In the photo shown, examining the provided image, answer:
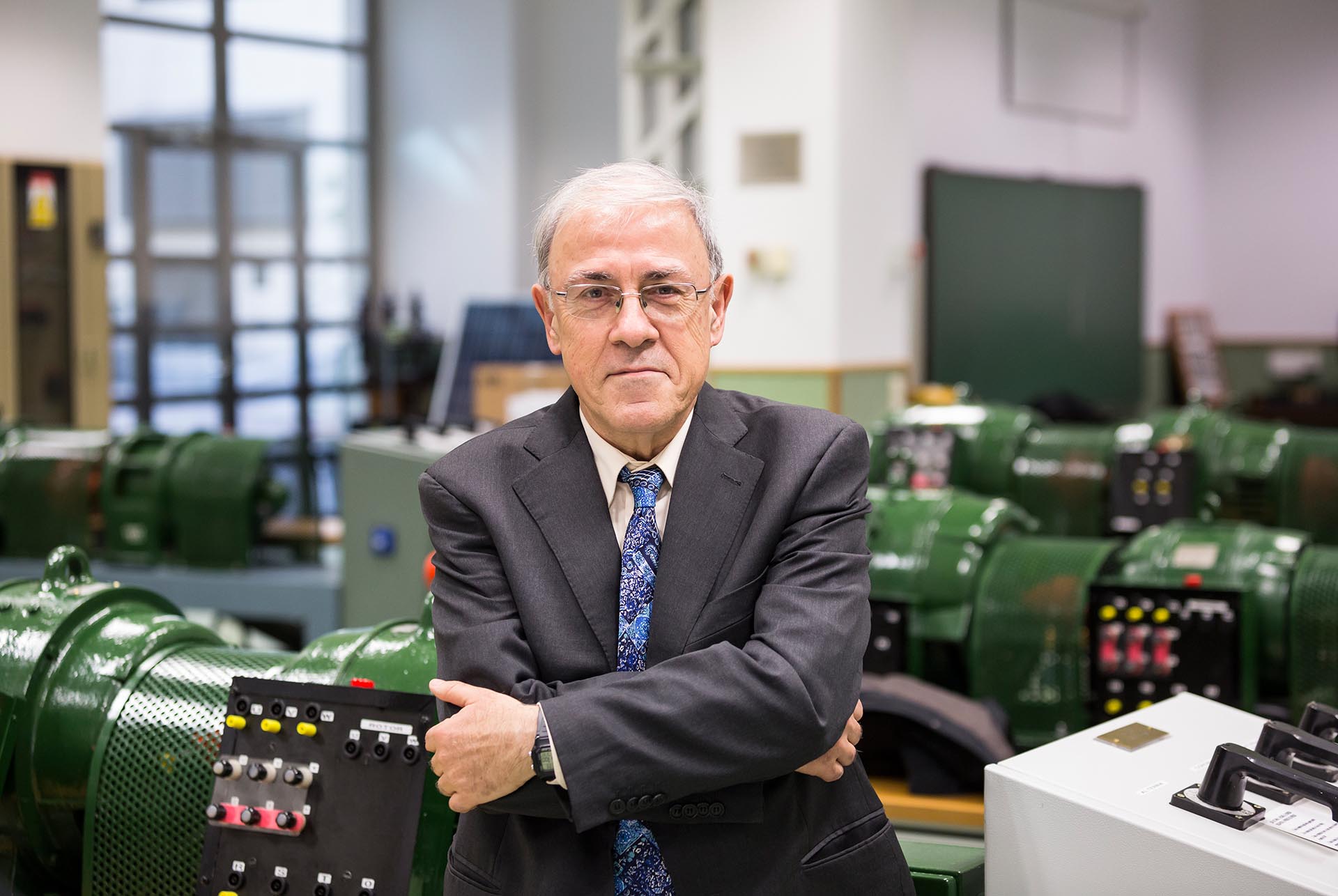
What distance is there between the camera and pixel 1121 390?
10.3 meters

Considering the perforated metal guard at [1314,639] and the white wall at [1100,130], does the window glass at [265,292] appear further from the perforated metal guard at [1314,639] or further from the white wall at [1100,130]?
the perforated metal guard at [1314,639]

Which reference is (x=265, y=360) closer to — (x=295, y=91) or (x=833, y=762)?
(x=295, y=91)

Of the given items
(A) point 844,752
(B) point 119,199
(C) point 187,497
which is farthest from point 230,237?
(A) point 844,752

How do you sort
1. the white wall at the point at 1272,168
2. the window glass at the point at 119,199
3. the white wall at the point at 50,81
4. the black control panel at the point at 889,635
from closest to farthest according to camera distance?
the black control panel at the point at 889,635 → the white wall at the point at 50,81 → the window glass at the point at 119,199 → the white wall at the point at 1272,168

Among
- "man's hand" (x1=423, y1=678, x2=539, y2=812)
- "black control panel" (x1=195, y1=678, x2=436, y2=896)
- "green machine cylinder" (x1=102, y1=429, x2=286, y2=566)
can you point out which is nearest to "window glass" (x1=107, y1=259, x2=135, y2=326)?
"green machine cylinder" (x1=102, y1=429, x2=286, y2=566)

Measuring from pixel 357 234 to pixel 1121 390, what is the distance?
6.10m

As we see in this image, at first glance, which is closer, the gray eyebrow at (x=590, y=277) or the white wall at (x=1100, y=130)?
the gray eyebrow at (x=590, y=277)

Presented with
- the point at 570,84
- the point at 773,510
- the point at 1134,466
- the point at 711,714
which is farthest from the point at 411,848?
the point at 570,84

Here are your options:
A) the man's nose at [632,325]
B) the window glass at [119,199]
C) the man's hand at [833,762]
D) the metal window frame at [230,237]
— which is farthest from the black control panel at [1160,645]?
the window glass at [119,199]

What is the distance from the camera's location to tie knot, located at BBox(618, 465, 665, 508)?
5.58 ft

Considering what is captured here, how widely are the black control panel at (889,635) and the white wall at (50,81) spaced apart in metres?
5.32

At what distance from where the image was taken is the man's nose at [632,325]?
1.62m

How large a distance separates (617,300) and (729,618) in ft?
1.39

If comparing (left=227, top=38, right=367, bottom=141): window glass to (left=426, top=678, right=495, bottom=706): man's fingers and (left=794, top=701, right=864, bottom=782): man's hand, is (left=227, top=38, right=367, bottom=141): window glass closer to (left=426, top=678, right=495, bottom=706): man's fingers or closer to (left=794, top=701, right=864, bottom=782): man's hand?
(left=426, top=678, right=495, bottom=706): man's fingers
